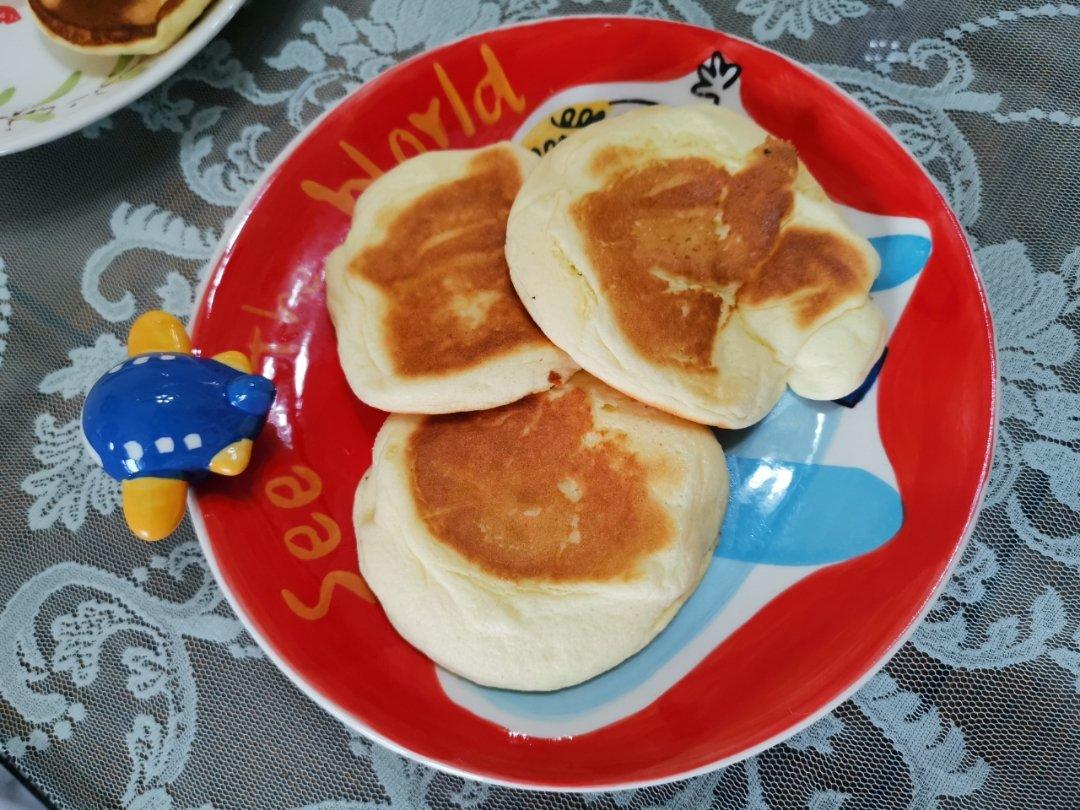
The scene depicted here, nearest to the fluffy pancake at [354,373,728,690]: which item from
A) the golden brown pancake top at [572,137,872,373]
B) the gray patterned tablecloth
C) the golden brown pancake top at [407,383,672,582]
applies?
the golden brown pancake top at [407,383,672,582]

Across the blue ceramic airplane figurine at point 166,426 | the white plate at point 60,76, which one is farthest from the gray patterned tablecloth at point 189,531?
the blue ceramic airplane figurine at point 166,426

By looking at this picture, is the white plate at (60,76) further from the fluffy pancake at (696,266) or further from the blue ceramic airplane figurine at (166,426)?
the fluffy pancake at (696,266)

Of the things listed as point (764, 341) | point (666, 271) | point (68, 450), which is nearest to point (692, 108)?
point (666, 271)

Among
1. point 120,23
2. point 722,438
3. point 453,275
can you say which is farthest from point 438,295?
point 120,23

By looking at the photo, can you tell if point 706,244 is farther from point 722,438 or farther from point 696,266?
point 722,438

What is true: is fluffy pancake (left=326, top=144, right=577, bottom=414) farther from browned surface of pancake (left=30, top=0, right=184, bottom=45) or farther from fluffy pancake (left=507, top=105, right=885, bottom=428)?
browned surface of pancake (left=30, top=0, right=184, bottom=45)

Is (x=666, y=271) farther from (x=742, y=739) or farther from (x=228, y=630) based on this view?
(x=228, y=630)

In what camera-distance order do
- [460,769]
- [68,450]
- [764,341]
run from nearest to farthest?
[460,769] → [764,341] → [68,450]

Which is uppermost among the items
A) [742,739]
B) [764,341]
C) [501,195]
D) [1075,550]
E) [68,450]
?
[501,195]

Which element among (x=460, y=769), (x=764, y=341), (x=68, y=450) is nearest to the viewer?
(x=460, y=769)
